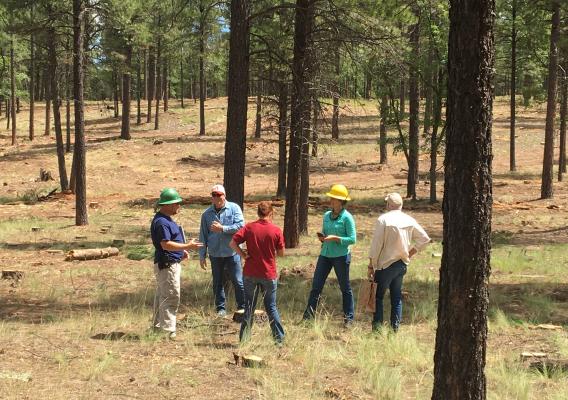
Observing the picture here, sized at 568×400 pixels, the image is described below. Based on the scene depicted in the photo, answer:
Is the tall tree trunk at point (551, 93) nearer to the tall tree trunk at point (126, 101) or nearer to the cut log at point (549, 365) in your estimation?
the cut log at point (549, 365)

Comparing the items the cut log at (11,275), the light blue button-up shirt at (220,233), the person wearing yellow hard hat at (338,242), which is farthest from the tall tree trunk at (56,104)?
the person wearing yellow hard hat at (338,242)

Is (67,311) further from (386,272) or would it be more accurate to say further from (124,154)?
(124,154)

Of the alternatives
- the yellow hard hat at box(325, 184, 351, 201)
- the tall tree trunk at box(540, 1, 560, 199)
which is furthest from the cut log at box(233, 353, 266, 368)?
the tall tree trunk at box(540, 1, 560, 199)

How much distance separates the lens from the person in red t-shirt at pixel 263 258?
6.92m

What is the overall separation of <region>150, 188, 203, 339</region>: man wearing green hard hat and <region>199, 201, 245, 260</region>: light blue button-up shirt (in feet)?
2.97

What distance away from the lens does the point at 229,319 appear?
28.5 ft

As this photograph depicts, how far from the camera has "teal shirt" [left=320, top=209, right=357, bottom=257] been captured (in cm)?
776

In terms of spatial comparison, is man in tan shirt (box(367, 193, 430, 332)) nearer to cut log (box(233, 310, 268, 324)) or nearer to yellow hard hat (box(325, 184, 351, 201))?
yellow hard hat (box(325, 184, 351, 201))

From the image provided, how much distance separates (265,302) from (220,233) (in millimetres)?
1717

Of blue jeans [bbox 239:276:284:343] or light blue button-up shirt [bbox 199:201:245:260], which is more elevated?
light blue button-up shirt [bbox 199:201:245:260]

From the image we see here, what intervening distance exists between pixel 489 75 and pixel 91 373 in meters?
4.62

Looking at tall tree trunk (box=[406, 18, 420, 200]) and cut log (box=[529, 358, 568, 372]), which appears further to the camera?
tall tree trunk (box=[406, 18, 420, 200])

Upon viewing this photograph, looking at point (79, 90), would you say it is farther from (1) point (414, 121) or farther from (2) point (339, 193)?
(2) point (339, 193)

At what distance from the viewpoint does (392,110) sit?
24.3 m
